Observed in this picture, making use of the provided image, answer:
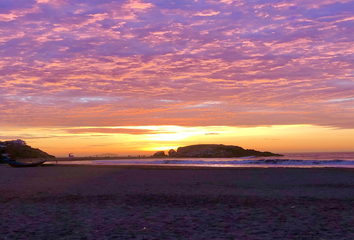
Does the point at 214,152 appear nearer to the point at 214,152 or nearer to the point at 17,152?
the point at 214,152

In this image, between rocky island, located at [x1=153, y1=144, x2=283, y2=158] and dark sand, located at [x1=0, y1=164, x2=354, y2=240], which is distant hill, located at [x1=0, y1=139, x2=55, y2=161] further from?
dark sand, located at [x1=0, y1=164, x2=354, y2=240]

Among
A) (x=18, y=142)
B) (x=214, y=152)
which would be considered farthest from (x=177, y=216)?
(x=18, y=142)

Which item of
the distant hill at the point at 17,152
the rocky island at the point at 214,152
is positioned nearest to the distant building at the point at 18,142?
the distant hill at the point at 17,152

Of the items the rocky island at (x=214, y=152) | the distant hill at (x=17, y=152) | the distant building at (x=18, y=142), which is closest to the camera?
the distant hill at (x=17, y=152)

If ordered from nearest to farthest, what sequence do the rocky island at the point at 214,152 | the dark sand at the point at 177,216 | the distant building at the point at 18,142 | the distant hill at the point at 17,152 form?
the dark sand at the point at 177,216 → the distant hill at the point at 17,152 → the distant building at the point at 18,142 → the rocky island at the point at 214,152

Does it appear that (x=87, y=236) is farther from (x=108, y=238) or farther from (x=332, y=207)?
(x=332, y=207)

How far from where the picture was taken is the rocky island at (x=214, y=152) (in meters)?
144

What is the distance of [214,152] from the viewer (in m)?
146

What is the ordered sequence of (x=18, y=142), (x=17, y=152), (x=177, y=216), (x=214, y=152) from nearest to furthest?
(x=177, y=216), (x=17, y=152), (x=18, y=142), (x=214, y=152)

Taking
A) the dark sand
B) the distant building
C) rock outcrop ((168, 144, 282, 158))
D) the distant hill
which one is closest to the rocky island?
rock outcrop ((168, 144, 282, 158))

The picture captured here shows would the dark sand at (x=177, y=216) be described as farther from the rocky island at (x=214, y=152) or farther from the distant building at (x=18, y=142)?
the distant building at (x=18, y=142)

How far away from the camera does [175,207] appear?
13.2 metres

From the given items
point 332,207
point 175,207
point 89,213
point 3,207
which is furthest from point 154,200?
point 332,207

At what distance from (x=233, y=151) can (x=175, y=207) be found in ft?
451
